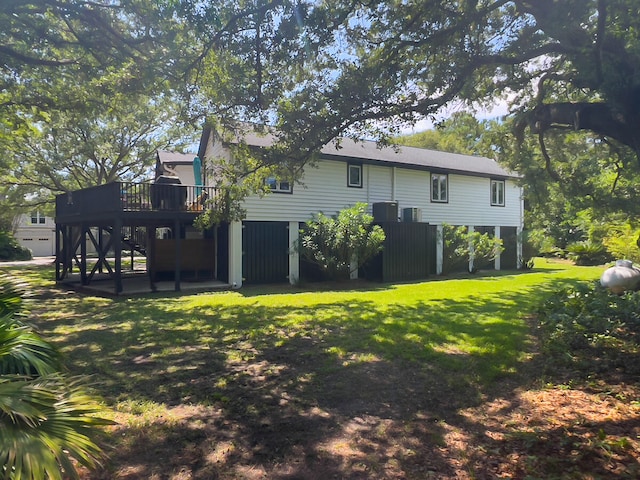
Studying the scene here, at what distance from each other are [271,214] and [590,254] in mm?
17975

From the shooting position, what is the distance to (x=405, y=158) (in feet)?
62.6

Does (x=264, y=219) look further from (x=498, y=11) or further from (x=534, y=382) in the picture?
(x=534, y=382)

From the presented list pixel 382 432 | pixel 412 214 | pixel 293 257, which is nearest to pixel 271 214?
pixel 293 257

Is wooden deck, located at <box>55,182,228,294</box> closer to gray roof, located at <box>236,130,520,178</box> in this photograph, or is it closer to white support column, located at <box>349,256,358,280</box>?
gray roof, located at <box>236,130,520,178</box>

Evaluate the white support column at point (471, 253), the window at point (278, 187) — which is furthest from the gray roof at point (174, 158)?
the white support column at point (471, 253)

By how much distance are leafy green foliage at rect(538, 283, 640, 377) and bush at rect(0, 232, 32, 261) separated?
39.0 m

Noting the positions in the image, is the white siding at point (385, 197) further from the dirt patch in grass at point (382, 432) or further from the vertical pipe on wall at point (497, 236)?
the dirt patch in grass at point (382, 432)

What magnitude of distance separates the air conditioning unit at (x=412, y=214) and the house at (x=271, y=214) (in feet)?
0.13

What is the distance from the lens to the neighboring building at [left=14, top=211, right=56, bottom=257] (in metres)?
43.7

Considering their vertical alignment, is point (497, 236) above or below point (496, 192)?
below

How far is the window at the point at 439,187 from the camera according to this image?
19.4 metres

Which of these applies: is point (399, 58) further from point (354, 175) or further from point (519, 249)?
point (519, 249)

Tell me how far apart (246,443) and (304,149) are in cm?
494

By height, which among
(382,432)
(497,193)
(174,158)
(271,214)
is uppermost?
(174,158)
